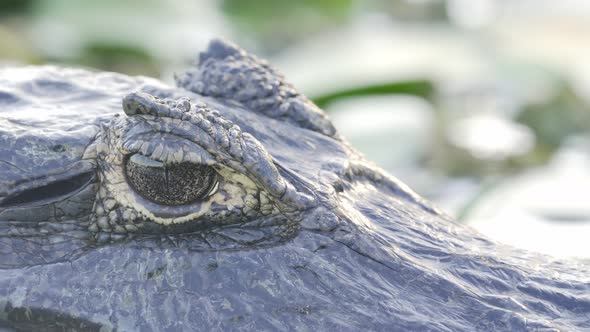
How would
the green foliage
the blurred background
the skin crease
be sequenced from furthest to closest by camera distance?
the green foliage < the blurred background < the skin crease

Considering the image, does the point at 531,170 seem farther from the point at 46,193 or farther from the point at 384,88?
the point at 46,193

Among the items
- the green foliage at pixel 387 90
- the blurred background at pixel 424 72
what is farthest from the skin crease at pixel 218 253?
the green foliage at pixel 387 90

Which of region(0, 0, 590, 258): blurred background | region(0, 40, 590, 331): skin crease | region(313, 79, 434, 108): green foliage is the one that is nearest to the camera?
region(0, 40, 590, 331): skin crease

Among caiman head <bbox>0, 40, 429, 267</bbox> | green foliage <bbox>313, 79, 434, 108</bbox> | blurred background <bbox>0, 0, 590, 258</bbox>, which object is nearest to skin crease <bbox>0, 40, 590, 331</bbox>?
caiman head <bbox>0, 40, 429, 267</bbox>

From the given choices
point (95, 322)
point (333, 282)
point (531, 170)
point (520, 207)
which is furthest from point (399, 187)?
point (531, 170)

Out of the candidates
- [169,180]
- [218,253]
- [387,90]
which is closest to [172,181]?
[169,180]

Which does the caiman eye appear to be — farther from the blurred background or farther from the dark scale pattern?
the blurred background

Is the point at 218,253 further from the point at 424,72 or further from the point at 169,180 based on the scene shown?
the point at 424,72

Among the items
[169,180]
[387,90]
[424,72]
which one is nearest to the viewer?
[169,180]
